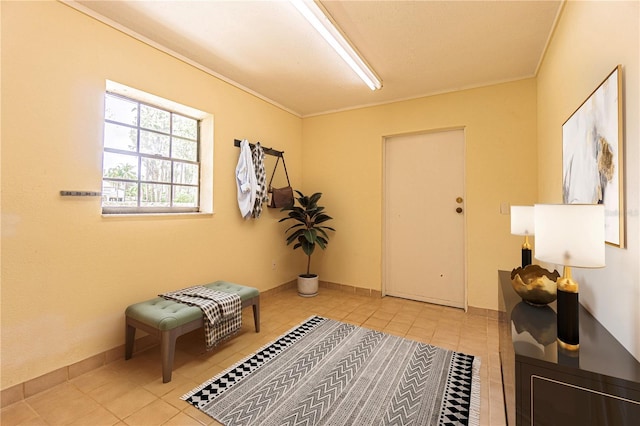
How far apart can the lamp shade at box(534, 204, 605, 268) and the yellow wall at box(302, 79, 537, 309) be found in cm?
230

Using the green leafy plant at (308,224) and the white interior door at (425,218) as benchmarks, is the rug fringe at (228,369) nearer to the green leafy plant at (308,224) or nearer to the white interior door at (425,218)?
the green leafy plant at (308,224)

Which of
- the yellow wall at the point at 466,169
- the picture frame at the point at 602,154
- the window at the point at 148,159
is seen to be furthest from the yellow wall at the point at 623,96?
the window at the point at 148,159

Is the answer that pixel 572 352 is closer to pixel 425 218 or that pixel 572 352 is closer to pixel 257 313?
pixel 257 313

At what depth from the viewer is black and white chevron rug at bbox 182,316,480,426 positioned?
1.56 m

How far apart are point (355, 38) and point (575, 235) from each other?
2109mm

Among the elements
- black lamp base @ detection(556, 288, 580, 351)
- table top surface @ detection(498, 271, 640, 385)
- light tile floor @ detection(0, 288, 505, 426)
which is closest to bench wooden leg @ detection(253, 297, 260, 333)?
light tile floor @ detection(0, 288, 505, 426)

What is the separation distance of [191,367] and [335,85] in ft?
10.1

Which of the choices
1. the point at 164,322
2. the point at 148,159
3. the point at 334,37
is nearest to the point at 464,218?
the point at 334,37

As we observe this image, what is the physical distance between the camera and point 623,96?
1.11m

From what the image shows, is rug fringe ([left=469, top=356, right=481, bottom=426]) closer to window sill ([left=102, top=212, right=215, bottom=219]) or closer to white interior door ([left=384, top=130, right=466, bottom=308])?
white interior door ([left=384, top=130, right=466, bottom=308])

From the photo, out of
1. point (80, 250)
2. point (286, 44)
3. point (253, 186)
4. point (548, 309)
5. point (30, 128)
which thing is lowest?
point (548, 309)

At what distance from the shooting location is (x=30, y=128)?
1.71m

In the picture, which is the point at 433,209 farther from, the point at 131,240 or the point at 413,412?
the point at 131,240

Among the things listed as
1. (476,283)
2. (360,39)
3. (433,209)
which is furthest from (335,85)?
(476,283)
